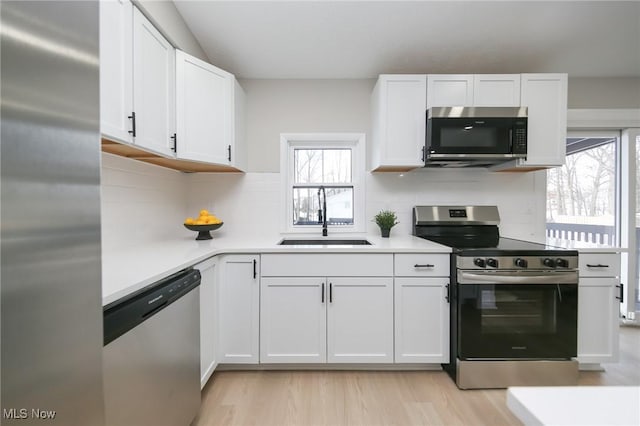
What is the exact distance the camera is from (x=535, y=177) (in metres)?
2.73

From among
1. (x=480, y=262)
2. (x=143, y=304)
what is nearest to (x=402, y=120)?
(x=480, y=262)

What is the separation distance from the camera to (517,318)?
1892 millimetres

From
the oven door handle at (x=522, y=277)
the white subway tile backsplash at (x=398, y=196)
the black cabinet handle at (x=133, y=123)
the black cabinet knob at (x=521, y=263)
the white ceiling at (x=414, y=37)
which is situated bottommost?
the oven door handle at (x=522, y=277)

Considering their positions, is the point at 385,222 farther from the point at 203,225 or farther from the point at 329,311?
the point at 203,225

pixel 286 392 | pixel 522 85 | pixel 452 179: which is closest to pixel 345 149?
pixel 452 179

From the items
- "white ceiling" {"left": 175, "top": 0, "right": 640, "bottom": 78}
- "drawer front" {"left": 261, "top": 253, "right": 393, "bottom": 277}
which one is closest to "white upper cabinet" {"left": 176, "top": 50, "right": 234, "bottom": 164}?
"white ceiling" {"left": 175, "top": 0, "right": 640, "bottom": 78}

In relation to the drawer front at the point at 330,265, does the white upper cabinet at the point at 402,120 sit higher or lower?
higher

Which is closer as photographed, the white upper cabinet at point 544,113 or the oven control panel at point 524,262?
the oven control panel at point 524,262

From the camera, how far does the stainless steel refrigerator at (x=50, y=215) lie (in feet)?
1.35

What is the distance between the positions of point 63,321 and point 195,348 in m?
1.13

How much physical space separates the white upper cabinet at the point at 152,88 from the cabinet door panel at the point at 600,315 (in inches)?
116

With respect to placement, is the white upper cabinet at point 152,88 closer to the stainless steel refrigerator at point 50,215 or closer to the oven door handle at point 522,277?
the stainless steel refrigerator at point 50,215

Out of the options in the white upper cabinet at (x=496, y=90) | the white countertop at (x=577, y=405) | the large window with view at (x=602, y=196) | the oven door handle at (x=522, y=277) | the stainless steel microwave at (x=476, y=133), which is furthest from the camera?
the large window with view at (x=602, y=196)

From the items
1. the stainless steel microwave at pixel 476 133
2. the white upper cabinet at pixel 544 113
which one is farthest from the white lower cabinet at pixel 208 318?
the white upper cabinet at pixel 544 113
